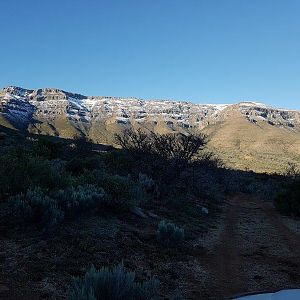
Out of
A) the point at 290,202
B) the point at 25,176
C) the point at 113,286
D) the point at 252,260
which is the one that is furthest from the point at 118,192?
the point at 290,202

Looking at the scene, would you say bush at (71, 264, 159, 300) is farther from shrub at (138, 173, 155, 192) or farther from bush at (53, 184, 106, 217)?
shrub at (138, 173, 155, 192)

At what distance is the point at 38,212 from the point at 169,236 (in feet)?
12.3

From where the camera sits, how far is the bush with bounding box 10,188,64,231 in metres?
10.2

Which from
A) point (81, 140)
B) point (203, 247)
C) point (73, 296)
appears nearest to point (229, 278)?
point (203, 247)

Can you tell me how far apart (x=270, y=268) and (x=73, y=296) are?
6.57m

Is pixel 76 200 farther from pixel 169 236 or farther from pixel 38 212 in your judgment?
pixel 169 236

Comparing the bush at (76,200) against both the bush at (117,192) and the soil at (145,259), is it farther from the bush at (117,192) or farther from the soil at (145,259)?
the bush at (117,192)

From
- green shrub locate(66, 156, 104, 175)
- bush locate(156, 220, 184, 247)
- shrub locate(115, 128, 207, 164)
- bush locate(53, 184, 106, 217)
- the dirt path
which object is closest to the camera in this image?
the dirt path

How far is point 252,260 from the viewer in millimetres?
10508

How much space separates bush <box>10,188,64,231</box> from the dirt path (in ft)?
13.5

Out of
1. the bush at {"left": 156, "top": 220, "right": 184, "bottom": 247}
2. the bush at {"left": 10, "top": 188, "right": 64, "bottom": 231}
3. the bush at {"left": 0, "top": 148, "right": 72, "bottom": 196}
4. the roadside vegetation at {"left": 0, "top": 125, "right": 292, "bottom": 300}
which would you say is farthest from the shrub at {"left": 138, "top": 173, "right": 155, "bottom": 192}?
the bush at {"left": 10, "top": 188, "right": 64, "bottom": 231}

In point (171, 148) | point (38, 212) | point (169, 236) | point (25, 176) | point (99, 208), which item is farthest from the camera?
point (171, 148)

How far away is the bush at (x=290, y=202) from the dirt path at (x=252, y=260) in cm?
434

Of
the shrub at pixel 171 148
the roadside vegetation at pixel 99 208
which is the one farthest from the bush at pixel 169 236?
the shrub at pixel 171 148
